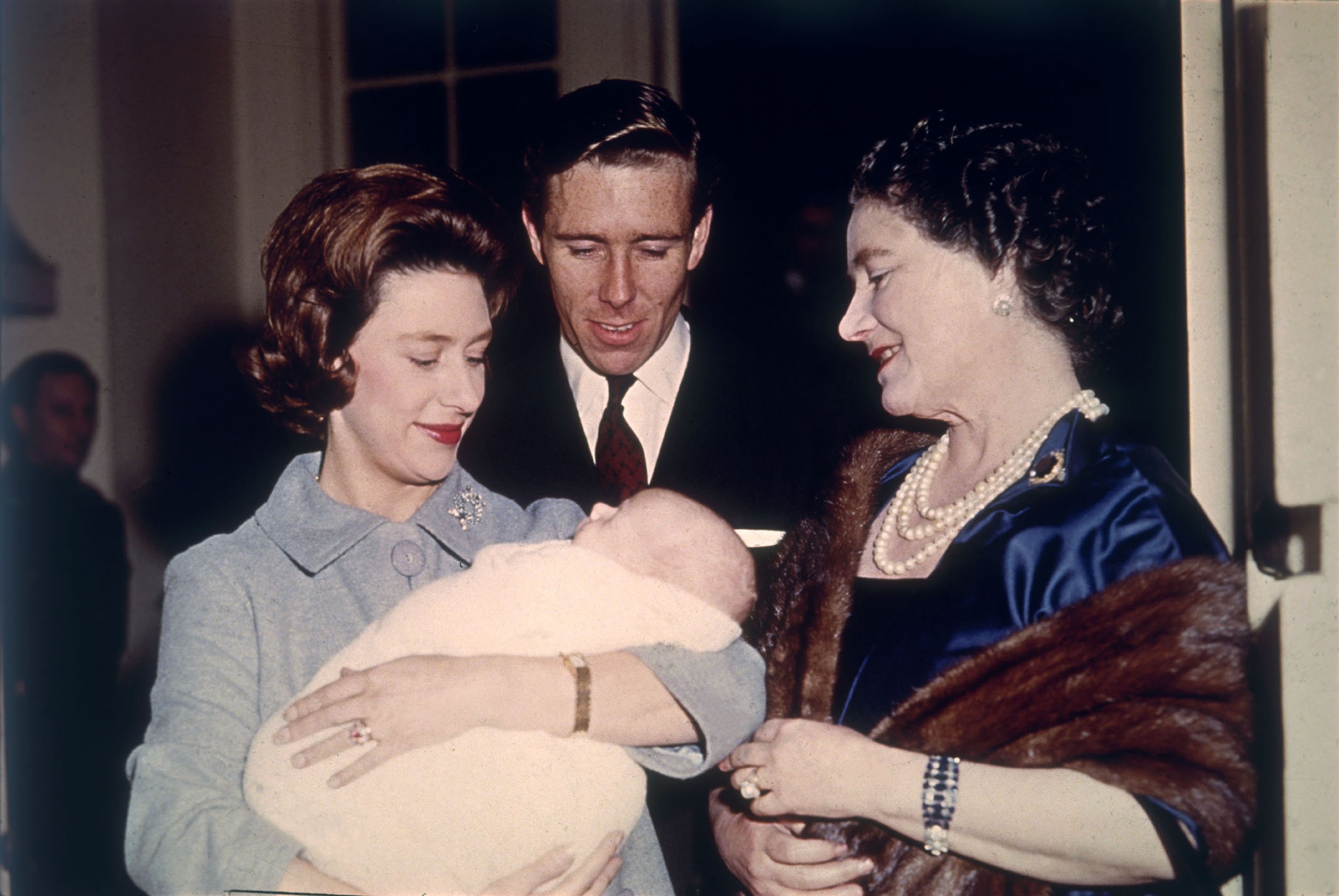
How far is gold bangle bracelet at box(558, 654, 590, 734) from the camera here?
153cm

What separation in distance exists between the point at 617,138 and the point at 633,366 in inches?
15.8

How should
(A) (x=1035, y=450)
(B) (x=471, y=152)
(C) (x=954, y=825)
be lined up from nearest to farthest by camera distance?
(C) (x=954, y=825), (A) (x=1035, y=450), (B) (x=471, y=152)

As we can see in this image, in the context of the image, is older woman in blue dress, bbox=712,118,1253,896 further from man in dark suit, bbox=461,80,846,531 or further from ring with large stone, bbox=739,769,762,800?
man in dark suit, bbox=461,80,846,531

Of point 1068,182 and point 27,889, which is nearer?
point 1068,182

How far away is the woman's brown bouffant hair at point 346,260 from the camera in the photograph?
5.44ft

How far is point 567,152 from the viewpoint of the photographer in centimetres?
181

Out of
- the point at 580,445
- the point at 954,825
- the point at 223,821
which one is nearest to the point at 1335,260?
the point at 954,825

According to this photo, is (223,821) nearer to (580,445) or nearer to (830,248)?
(580,445)

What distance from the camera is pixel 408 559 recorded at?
1.69 metres

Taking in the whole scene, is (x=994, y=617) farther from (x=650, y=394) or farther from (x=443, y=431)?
(x=443, y=431)

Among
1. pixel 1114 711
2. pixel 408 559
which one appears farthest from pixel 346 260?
pixel 1114 711

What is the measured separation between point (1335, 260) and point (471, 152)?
57.2 inches

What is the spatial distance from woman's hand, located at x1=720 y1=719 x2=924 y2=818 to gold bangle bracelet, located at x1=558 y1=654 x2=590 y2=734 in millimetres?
253

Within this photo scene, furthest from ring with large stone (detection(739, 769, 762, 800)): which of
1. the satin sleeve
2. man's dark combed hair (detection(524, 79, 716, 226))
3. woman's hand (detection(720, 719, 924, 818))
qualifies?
man's dark combed hair (detection(524, 79, 716, 226))
